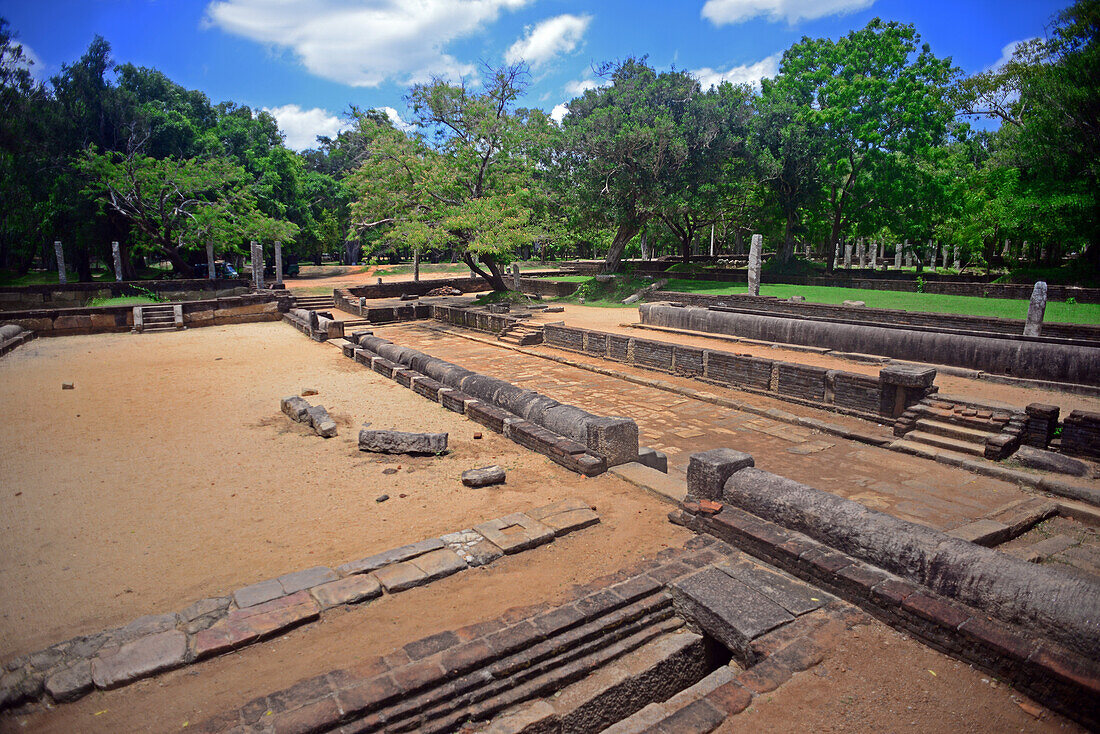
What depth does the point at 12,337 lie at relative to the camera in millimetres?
15539

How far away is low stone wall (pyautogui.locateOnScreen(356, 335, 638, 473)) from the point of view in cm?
670

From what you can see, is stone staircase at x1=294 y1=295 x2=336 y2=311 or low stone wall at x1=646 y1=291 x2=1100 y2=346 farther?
stone staircase at x1=294 y1=295 x2=336 y2=311

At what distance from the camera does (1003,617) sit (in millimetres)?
3602

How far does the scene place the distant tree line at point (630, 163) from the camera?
70.2 ft

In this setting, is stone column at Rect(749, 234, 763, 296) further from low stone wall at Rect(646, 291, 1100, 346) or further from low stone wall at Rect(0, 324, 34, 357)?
low stone wall at Rect(0, 324, 34, 357)

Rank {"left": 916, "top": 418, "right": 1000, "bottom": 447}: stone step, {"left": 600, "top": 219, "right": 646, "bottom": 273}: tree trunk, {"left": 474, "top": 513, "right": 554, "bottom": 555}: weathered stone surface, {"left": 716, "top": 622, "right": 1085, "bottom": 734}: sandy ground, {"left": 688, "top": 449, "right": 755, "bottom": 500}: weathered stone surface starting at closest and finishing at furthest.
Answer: {"left": 716, "top": 622, "right": 1085, "bottom": 734}: sandy ground, {"left": 474, "top": 513, "right": 554, "bottom": 555}: weathered stone surface, {"left": 688, "top": 449, "right": 755, "bottom": 500}: weathered stone surface, {"left": 916, "top": 418, "right": 1000, "bottom": 447}: stone step, {"left": 600, "top": 219, "right": 646, "bottom": 273}: tree trunk

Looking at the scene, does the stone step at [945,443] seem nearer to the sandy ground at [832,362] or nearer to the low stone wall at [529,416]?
the sandy ground at [832,362]

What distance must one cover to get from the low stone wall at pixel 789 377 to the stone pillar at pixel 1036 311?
246 inches

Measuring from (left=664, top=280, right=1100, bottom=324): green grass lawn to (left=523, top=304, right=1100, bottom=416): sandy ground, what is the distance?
5.56 m

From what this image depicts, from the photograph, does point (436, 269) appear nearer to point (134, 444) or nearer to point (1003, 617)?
point (134, 444)

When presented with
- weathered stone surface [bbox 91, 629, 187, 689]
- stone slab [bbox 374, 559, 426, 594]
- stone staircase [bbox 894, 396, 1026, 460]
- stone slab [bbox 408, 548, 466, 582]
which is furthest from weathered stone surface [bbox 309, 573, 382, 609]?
stone staircase [bbox 894, 396, 1026, 460]

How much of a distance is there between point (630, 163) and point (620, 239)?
4259mm

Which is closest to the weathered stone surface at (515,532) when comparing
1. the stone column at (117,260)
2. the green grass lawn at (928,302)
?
the green grass lawn at (928,302)

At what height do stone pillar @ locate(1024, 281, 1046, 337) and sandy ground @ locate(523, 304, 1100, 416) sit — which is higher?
stone pillar @ locate(1024, 281, 1046, 337)
